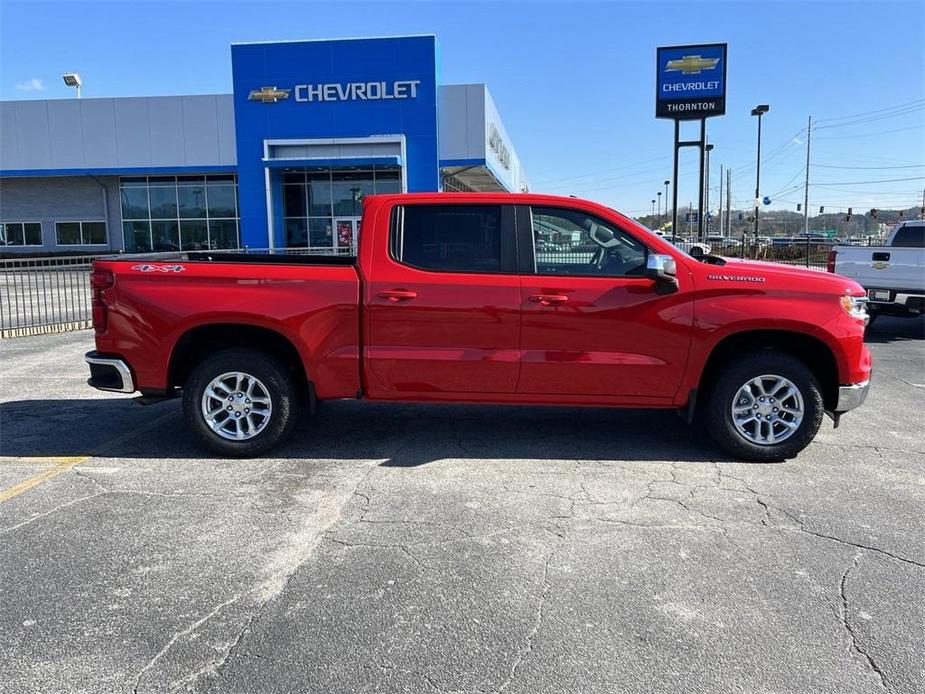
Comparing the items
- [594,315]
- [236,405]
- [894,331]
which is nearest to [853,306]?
[594,315]

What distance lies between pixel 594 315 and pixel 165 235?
121 feet

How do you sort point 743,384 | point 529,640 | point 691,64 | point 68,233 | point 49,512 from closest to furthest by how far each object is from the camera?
point 529,640 → point 49,512 → point 743,384 → point 691,64 → point 68,233

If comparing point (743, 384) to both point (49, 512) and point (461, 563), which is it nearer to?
point (461, 563)

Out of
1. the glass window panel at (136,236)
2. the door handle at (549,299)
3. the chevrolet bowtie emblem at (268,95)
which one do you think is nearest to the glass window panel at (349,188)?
the chevrolet bowtie emblem at (268,95)

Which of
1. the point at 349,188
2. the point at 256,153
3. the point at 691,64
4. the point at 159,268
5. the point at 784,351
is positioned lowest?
the point at 784,351

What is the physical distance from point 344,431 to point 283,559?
252cm

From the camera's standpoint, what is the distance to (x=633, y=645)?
303 cm

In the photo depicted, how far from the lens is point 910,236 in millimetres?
13445

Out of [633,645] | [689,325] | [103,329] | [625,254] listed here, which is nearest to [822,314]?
[689,325]

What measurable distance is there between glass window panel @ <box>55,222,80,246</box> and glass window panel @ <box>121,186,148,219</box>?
3.33 meters

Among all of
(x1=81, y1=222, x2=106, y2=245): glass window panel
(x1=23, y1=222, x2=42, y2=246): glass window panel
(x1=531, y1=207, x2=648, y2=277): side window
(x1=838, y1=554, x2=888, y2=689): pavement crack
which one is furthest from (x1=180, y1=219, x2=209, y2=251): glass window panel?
(x1=838, y1=554, x2=888, y2=689): pavement crack

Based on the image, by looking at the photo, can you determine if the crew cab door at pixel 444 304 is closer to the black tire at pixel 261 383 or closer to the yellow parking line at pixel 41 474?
the black tire at pixel 261 383

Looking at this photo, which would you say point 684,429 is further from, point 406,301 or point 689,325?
point 406,301

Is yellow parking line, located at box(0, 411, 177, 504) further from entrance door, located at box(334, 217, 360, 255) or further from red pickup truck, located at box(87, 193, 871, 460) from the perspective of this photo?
entrance door, located at box(334, 217, 360, 255)
